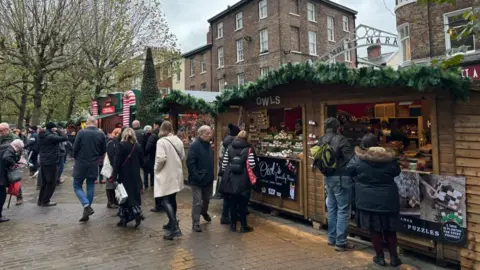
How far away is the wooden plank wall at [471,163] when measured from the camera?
4.14 m

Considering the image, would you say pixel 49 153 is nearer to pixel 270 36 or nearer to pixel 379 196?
pixel 379 196

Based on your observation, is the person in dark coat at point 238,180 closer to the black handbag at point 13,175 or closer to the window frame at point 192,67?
the black handbag at point 13,175

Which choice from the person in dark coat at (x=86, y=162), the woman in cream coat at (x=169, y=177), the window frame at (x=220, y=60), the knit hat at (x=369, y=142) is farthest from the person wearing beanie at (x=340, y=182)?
the window frame at (x=220, y=60)

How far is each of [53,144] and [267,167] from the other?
4.51 meters

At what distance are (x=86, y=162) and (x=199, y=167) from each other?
2299 mm

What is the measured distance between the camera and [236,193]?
5738mm

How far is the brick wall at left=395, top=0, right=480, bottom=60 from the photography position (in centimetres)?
1551

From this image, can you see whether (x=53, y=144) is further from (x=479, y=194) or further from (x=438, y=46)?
(x=438, y=46)

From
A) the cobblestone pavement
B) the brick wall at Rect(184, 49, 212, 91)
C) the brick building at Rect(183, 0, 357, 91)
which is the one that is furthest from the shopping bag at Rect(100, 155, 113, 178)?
the brick wall at Rect(184, 49, 212, 91)

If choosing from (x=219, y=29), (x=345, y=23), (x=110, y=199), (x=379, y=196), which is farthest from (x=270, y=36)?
(x=379, y=196)

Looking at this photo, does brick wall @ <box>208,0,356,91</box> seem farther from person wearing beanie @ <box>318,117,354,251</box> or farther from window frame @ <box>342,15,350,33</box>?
person wearing beanie @ <box>318,117,354,251</box>

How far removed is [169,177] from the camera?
5.68 meters

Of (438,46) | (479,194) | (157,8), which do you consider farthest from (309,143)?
(157,8)

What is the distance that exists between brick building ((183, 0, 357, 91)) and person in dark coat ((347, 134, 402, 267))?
2113cm
